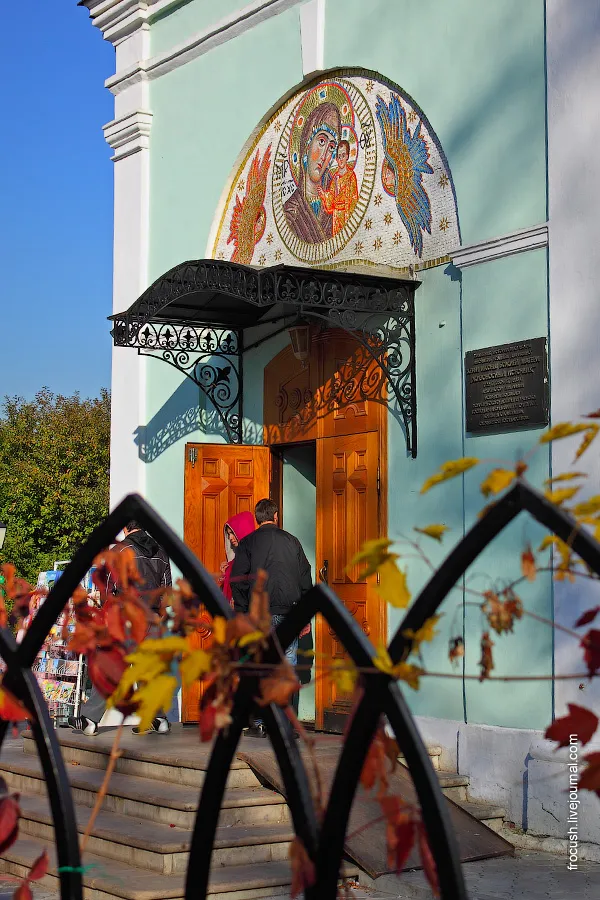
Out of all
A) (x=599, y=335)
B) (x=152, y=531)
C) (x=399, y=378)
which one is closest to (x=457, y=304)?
(x=399, y=378)

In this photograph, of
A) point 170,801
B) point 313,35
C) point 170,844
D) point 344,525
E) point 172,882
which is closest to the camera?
point 172,882

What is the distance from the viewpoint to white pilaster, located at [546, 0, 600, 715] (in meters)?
7.09

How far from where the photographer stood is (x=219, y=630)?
161cm

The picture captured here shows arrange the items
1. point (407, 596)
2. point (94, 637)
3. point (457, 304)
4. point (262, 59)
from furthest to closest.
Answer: point (262, 59)
point (457, 304)
point (94, 637)
point (407, 596)

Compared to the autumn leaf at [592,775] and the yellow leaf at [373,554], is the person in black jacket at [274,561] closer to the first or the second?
the yellow leaf at [373,554]

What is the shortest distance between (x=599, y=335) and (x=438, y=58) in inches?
98.3

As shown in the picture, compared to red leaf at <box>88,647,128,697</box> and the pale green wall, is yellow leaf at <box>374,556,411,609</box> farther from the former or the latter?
the pale green wall

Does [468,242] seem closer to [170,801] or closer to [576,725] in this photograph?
[170,801]

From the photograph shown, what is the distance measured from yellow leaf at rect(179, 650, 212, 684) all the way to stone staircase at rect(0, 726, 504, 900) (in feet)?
15.4

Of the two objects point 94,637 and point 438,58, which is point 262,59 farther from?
point 94,637

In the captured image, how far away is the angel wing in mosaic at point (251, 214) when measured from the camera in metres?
10.3

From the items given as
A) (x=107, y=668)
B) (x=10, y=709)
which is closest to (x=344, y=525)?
(x=10, y=709)

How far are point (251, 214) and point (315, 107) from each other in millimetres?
1158

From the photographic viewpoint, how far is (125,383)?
1180 centimetres
